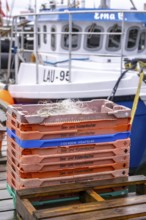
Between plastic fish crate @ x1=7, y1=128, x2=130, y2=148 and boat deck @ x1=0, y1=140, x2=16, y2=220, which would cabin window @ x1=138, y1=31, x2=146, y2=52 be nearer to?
boat deck @ x1=0, y1=140, x2=16, y2=220

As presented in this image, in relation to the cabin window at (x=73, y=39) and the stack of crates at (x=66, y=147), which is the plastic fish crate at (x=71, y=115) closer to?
the stack of crates at (x=66, y=147)

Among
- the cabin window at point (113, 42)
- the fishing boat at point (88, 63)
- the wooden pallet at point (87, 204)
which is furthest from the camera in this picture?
the cabin window at point (113, 42)

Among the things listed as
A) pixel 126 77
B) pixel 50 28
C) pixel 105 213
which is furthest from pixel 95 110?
pixel 50 28

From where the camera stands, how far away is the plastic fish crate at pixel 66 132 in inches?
131

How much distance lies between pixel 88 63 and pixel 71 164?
4056 mm

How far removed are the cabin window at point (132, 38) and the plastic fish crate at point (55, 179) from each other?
455cm

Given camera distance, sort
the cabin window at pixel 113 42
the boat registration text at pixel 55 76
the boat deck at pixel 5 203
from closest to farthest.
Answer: the boat deck at pixel 5 203 → the boat registration text at pixel 55 76 → the cabin window at pixel 113 42

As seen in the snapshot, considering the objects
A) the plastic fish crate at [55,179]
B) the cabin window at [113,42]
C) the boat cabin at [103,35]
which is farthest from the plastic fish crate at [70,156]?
the cabin window at [113,42]

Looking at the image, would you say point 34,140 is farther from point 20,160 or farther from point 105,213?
point 105,213

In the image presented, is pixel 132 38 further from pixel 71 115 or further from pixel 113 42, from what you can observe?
pixel 71 115

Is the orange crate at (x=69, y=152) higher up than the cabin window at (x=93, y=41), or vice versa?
the cabin window at (x=93, y=41)

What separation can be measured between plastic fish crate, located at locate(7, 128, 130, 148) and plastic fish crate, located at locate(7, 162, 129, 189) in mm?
259

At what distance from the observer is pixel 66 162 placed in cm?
347

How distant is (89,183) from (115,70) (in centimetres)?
369
